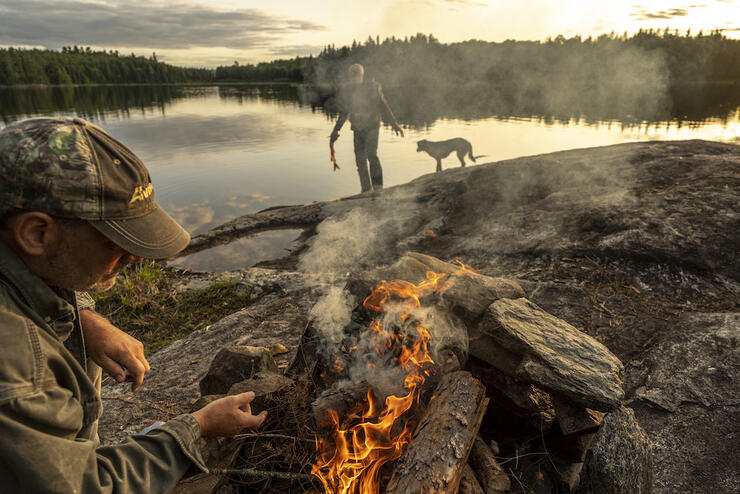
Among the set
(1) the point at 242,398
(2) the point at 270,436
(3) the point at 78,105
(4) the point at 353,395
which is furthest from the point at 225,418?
(3) the point at 78,105

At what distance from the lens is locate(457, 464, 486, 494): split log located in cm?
223

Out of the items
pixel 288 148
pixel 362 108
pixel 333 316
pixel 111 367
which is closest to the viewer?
pixel 111 367

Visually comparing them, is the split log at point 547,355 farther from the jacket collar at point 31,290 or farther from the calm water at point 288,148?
the calm water at point 288,148

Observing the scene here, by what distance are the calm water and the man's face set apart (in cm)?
716

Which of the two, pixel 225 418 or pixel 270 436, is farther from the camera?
pixel 270 436

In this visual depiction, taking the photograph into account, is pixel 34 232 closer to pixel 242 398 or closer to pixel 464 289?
pixel 242 398

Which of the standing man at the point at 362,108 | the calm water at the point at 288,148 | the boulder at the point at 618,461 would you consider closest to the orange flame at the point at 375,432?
the boulder at the point at 618,461

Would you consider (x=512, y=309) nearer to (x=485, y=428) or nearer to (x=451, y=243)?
(x=485, y=428)

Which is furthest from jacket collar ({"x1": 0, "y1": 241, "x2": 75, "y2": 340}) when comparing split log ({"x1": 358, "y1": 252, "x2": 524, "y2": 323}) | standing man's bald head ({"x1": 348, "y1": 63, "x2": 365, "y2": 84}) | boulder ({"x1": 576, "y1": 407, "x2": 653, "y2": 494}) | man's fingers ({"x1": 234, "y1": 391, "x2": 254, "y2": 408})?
standing man's bald head ({"x1": 348, "y1": 63, "x2": 365, "y2": 84})

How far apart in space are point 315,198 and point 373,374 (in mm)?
11008

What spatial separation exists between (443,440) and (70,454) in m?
1.84

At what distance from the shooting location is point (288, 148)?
21109 millimetres

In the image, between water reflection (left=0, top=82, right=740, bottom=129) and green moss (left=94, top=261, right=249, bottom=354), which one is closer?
green moss (left=94, top=261, right=249, bottom=354)

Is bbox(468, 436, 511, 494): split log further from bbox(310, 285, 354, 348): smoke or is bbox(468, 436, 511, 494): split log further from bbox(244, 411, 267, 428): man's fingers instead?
bbox(244, 411, 267, 428): man's fingers
